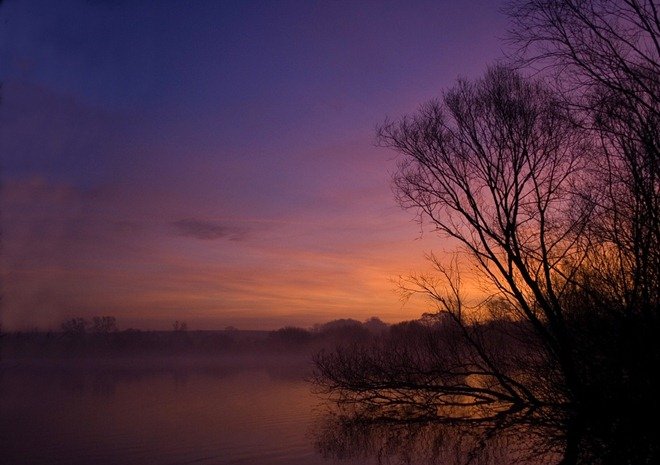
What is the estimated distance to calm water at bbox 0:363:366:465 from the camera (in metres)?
11.5

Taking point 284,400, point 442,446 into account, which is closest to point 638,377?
point 442,446

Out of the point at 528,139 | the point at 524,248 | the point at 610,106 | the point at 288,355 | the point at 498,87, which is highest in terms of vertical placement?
the point at 498,87

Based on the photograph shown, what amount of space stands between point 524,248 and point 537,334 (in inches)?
74.0

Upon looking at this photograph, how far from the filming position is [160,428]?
15.0 meters

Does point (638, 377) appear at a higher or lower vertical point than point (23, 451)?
higher

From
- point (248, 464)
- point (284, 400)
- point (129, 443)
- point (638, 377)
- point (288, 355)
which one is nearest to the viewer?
Result: point (638, 377)

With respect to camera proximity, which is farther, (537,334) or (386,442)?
(386,442)

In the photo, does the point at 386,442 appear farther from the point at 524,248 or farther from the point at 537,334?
the point at 524,248

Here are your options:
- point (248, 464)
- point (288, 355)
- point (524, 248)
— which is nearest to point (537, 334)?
point (524, 248)

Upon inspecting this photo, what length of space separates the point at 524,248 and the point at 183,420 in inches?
442

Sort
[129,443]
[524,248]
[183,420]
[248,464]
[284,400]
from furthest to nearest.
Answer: [284,400] → [183,420] → [129,443] → [524,248] → [248,464]

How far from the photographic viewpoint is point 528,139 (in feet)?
39.5

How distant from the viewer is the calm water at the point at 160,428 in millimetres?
11461

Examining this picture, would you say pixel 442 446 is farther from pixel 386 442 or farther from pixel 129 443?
pixel 129 443
